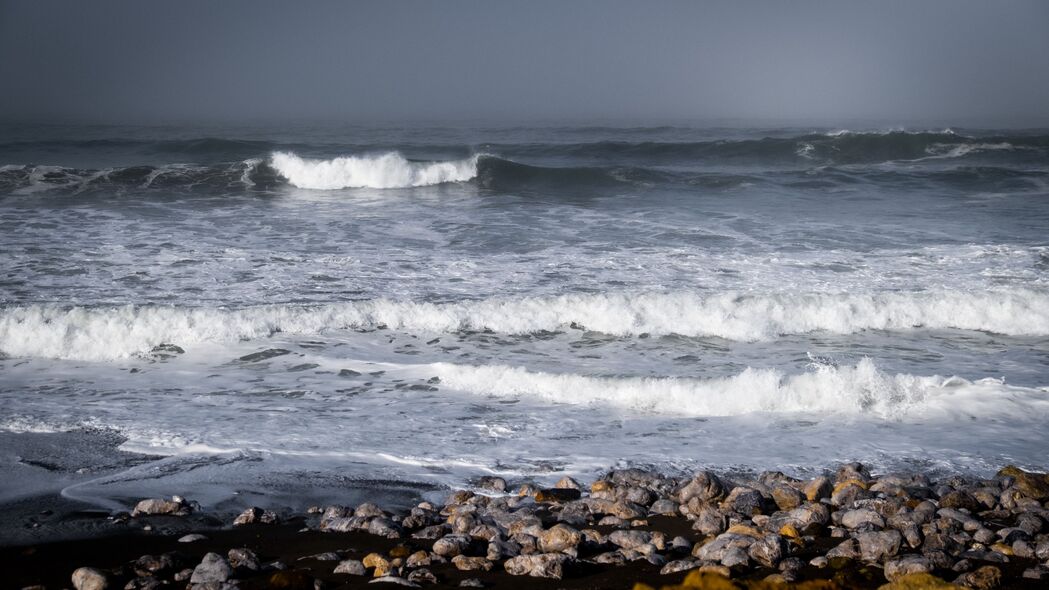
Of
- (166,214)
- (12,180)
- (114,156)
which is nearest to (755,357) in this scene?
(166,214)

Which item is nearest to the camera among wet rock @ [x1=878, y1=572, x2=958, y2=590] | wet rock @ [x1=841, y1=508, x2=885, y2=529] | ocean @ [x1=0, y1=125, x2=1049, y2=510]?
wet rock @ [x1=878, y1=572, x2=958, y2=590]

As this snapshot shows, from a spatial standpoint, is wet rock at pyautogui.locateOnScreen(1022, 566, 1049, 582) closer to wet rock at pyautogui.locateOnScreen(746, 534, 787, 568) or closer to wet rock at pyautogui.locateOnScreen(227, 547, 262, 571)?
wet rock at pyautogui.locateOnScreen(746, 534, 787, 568)

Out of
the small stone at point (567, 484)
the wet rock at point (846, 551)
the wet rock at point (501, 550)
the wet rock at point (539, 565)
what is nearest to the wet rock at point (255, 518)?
the wet rock at point (501, 550)

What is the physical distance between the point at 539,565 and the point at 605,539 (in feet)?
1.96

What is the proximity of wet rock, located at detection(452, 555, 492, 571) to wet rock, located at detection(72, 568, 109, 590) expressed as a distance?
1.65 metres

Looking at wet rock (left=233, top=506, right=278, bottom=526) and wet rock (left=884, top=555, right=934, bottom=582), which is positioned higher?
wet rock (left=884, top=555, right=934, bottom=582)

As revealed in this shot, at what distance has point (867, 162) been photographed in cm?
3023

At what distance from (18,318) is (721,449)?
7.81 m

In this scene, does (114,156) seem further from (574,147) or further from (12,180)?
(574,147)

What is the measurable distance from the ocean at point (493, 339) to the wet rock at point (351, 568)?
131 centimetres

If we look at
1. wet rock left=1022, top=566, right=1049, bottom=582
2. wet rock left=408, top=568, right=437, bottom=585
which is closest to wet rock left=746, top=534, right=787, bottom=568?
wet rock left=1022, top=566, right=1049, bottom=582

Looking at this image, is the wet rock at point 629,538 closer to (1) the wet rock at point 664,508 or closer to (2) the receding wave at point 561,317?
(1) the wet rock at point 664,508

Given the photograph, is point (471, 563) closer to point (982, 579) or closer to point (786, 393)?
point (982, 579)

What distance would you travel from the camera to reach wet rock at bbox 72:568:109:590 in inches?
153
